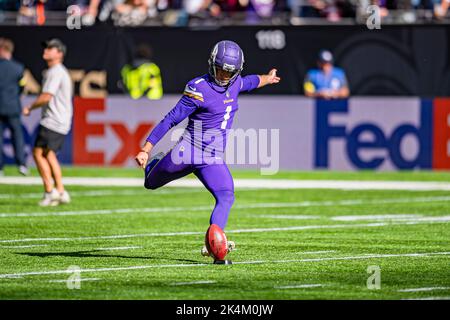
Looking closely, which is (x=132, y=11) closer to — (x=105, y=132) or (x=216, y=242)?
(x=105, y=132)

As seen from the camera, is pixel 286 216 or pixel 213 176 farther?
pixel 286 216

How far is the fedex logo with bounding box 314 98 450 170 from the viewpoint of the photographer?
22266 millimetres

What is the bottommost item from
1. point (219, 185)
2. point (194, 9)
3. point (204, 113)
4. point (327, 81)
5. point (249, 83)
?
point (219, 185)

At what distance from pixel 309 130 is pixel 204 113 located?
11.6 m

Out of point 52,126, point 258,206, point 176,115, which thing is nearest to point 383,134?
point 258,206

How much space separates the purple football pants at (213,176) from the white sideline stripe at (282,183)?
846cm

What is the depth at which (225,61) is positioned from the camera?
10.9 meters

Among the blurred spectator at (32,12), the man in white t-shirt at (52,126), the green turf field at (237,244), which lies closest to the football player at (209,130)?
the green turf field at (237,244)

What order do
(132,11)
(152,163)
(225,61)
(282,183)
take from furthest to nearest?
(132,11), (282,183), (152,163), (225,61)

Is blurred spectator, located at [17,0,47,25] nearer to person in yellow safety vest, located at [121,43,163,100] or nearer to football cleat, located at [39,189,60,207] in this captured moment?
person in yellow safety vest, located at [121,43,163,100]

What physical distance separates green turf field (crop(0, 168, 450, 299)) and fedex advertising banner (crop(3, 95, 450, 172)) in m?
3.52

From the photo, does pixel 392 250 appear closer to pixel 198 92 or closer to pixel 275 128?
pixel 198 92

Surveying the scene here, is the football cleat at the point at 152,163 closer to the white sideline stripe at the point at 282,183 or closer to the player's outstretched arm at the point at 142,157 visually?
the player's outstretched arm at the point at 142,157

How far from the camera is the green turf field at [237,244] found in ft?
31.0
